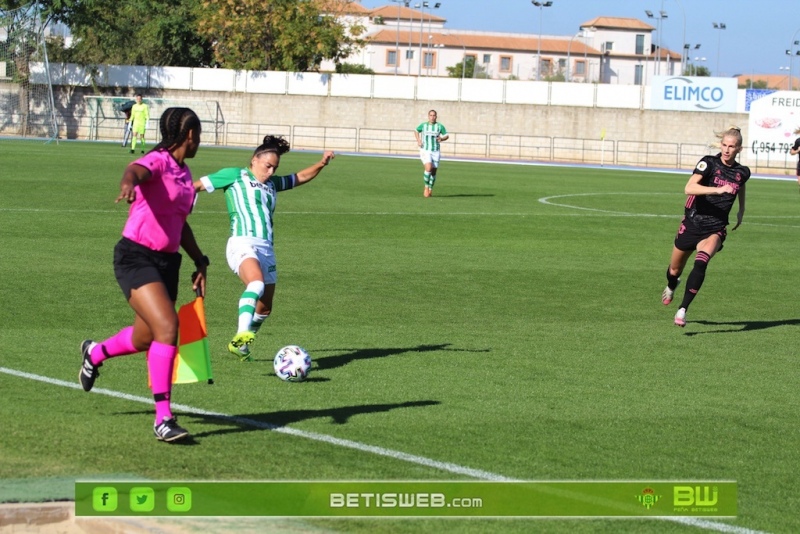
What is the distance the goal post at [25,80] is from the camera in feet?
172

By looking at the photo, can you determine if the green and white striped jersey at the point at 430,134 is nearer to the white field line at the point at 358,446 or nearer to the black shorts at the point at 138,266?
the white field line at the point at 358,446

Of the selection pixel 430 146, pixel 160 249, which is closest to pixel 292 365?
pixel 160 249

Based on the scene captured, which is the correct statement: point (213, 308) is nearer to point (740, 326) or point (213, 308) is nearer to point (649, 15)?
point (740, 326)

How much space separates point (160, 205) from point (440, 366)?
11.8ft

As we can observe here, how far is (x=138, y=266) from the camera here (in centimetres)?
707

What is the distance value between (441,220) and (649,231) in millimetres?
4121

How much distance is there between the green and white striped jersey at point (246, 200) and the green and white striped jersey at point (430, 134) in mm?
20238

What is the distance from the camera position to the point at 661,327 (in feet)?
41.9

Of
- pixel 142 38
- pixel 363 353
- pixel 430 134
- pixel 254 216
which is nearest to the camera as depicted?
pixel 254 216

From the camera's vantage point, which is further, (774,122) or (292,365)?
(774,122)

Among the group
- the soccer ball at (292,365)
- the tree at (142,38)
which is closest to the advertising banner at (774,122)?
the tree at (142,38)

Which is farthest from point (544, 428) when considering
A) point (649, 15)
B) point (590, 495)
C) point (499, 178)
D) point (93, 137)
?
point (649, 15)

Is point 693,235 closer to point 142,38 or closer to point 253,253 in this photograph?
A: point 253,253

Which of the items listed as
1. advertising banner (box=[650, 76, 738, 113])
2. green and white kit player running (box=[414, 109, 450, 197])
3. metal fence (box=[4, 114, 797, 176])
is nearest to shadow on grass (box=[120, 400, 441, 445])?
green and white kit player running (box=[414, 109, 450, 197])
